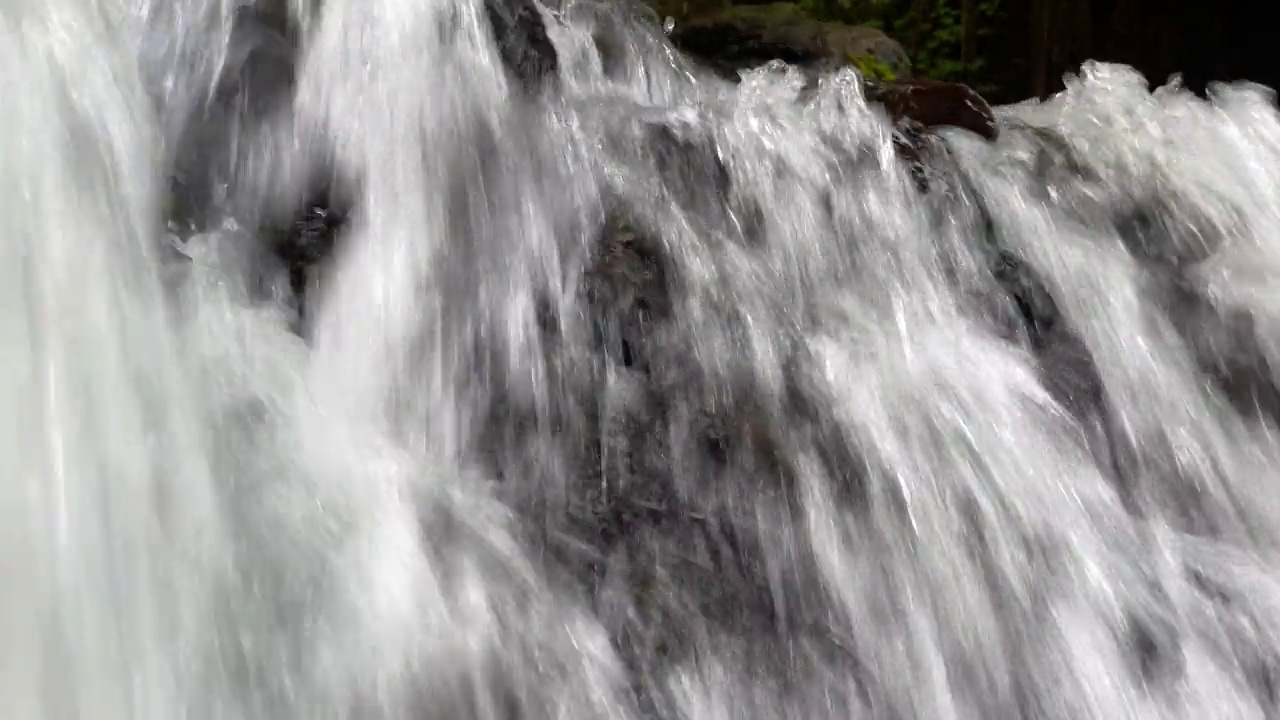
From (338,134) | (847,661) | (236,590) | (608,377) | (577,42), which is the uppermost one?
(577,42)

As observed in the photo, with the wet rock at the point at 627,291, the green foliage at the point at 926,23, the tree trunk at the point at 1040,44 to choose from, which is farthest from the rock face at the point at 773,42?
the wet rock at the point at 627,291

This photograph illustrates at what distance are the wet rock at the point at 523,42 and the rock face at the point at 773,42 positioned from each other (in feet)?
4.88

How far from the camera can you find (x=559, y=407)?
1947mm

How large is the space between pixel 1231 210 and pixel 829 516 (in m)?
2.07

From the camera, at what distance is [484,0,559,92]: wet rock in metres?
2.46

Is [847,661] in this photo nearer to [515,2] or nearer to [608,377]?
[608,377]

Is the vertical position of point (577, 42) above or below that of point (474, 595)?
above

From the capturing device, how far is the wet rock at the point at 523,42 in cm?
246

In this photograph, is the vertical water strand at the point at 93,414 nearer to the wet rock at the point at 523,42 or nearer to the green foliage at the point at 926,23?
the wet rock at the point at 523,42

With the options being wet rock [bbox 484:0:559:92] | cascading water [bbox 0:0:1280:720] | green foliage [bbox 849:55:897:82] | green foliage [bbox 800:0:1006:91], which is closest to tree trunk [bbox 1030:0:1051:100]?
green foliage [bbox 800:0:1006:91]

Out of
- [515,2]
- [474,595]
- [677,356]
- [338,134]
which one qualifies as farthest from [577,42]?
[474,595]

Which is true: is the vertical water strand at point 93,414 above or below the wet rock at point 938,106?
below

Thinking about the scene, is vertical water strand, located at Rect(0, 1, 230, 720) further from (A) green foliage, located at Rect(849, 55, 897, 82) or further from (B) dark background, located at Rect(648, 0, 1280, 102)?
(B) dark background, located at Rect(648, 0, 1280, 102)

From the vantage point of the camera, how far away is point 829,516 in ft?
6.34
